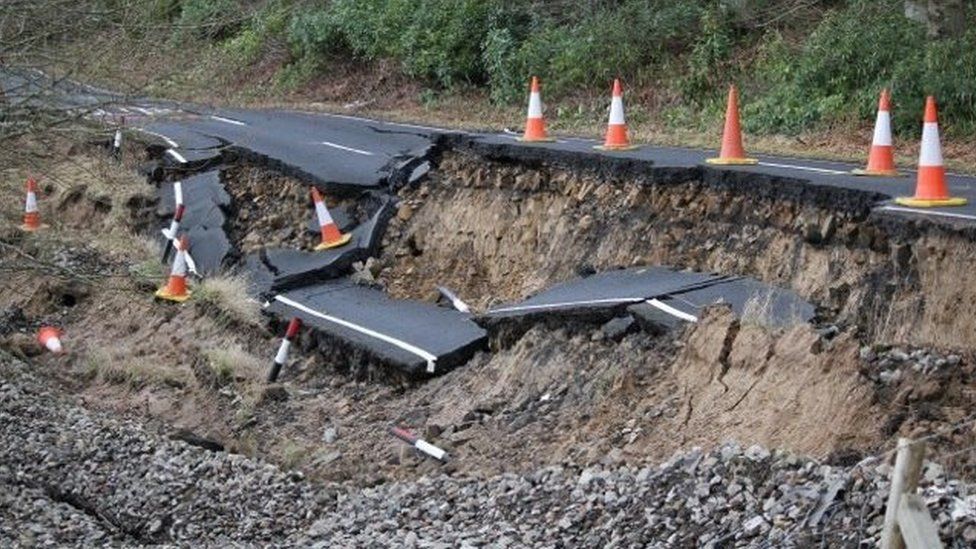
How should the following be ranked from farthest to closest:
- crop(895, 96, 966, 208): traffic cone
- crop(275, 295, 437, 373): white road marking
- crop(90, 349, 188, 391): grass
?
1. crop(90, 349, 188, 391): grass
2. crop(275, 295, 437, 373): white road marking
3. crop(895, 96, 966, 208): traffic cone

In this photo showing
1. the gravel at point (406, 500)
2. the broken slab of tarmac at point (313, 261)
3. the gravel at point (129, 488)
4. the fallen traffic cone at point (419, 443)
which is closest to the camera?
the gravel at point (406, 500)

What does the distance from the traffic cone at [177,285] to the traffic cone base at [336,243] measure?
4.63 ft

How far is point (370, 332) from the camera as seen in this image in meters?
13.4

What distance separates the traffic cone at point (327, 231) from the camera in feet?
52.4

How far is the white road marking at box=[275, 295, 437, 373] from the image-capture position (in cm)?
1224

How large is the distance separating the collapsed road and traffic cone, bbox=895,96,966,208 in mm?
210

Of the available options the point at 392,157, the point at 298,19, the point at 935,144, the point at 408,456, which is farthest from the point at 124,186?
the point at 298,19

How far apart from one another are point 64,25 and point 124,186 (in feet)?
28.6

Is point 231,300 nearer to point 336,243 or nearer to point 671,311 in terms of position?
point 336,243

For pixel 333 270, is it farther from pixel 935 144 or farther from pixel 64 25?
pixel 935 144

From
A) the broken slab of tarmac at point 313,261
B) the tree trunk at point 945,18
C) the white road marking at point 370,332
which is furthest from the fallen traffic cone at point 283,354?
the tree trunk at point 945,18

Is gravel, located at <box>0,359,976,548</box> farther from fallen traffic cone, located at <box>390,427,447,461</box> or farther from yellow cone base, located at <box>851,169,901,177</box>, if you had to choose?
yellow cone base, located at <box>851,169,901,177</box>

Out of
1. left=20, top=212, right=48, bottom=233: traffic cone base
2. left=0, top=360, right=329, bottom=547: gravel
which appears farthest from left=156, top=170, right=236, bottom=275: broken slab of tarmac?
left=0, top=360, right=329, bottom=547: gravel

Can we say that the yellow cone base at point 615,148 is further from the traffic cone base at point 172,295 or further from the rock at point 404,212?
the traffic cone base at point 172,295
